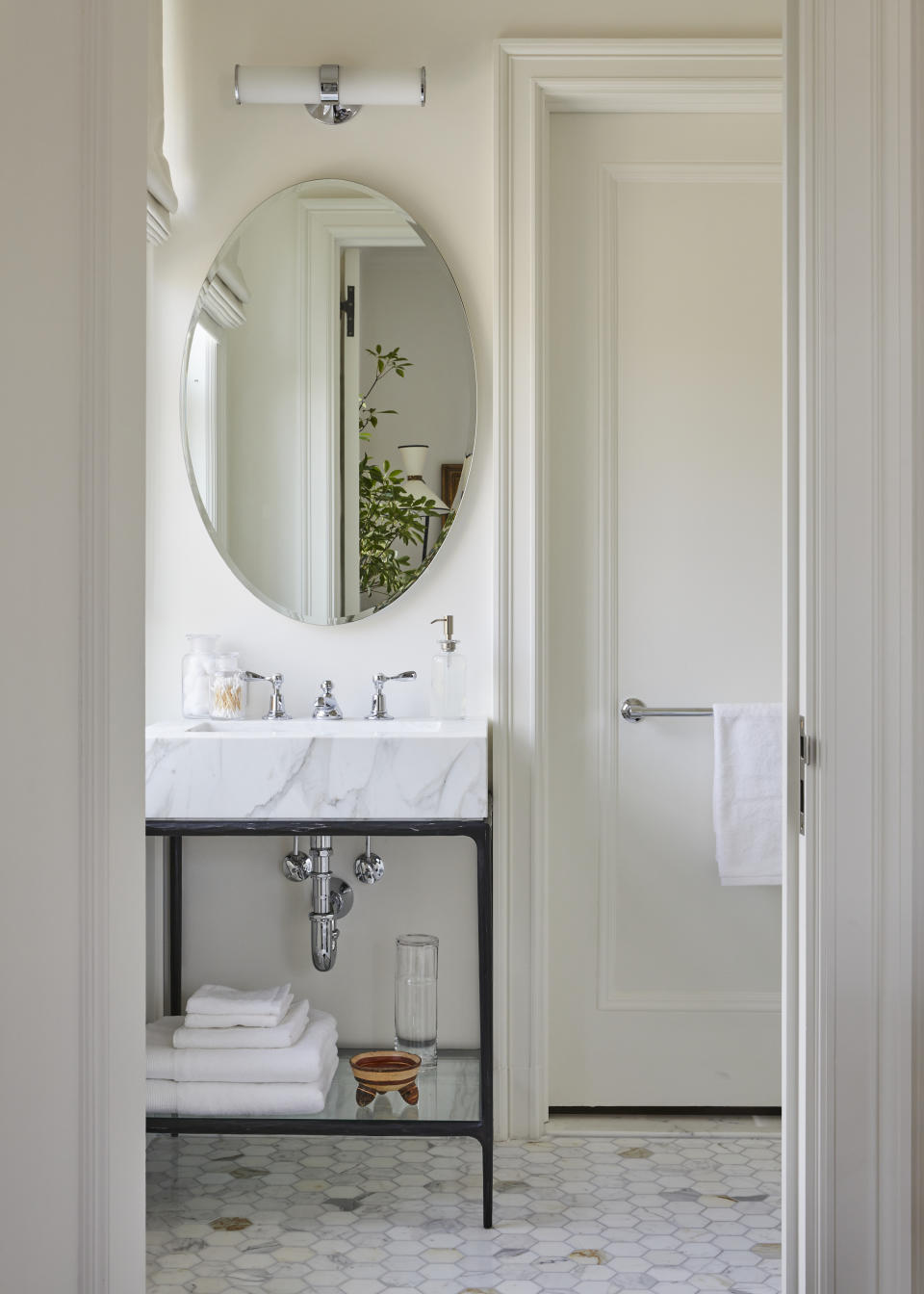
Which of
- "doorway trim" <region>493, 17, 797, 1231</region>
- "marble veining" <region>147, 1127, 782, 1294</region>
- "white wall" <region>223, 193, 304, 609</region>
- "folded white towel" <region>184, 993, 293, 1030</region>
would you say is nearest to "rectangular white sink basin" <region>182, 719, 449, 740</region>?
"doorway trim" <region>493, 17, 797, 1231</region>

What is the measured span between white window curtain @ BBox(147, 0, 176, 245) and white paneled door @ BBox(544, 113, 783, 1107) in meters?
0.80

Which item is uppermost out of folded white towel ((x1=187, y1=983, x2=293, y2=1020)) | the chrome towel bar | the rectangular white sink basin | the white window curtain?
the white window curtain

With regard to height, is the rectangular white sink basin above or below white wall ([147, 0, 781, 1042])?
below

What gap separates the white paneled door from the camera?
2.51 metres

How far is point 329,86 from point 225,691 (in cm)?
123

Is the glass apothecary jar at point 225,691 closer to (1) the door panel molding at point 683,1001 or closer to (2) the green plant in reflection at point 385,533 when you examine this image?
(2) the green plant in reflection at point 385,533

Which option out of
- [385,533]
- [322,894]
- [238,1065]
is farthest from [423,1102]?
[385,533]

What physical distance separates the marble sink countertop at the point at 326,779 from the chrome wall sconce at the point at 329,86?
129 centimetres

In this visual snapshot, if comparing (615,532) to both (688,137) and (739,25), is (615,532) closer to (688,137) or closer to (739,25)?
(688,137)
